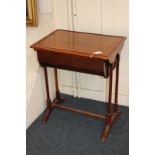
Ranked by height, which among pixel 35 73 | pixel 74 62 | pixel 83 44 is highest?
pixel 83 44

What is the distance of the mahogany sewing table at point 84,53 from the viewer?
223 centimetres

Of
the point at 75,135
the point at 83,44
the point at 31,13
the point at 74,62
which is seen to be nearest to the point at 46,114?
the point at 75,135

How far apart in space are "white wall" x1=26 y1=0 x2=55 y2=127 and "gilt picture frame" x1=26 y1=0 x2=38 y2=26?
4.1 inches

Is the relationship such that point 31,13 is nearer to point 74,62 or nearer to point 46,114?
point 74,62

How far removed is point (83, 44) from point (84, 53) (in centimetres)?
18

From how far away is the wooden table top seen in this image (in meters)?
2.20

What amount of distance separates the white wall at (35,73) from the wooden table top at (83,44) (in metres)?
0.09

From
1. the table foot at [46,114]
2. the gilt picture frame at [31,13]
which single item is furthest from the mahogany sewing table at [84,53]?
the table foot at [46,114]

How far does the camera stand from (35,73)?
2652 mm

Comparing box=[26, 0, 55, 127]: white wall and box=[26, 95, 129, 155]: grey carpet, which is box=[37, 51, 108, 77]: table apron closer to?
box=[26, 0, 55, 127]: white wall

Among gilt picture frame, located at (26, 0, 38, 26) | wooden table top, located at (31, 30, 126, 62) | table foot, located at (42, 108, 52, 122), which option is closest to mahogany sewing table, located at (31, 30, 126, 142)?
wooden table top, located at (31, 30, 126, 62)

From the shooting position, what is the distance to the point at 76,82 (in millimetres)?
3016

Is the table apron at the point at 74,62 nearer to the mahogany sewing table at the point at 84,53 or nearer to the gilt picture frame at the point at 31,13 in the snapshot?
the mahogany sewing table at the point at 84,53
